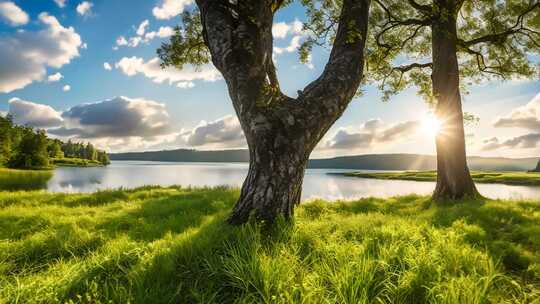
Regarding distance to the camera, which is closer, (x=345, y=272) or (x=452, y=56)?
(x=345, y=272)

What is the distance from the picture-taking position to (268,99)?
5.00 metres

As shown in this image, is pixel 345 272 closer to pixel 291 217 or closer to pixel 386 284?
pixel 386 284

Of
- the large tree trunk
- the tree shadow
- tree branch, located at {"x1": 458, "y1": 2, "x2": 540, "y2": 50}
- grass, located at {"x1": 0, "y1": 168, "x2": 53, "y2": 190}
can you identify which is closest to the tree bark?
the tree shadow

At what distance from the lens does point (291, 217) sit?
4.70 metres

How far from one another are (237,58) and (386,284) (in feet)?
14.3

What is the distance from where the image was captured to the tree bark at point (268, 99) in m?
4.64

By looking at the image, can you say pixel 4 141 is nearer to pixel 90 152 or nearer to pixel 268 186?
pixel 268 186

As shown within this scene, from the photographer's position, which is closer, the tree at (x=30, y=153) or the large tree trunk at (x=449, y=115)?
the large tree trunk at (x=449, y=115)

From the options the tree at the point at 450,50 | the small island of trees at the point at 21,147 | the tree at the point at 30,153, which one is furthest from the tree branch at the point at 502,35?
the tree at the point at 30,153

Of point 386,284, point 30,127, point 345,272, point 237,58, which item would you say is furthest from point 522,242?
point 30,127

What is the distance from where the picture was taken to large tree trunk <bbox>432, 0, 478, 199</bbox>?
10.6 metres

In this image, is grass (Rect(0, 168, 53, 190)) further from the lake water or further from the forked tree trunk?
the forked tree trunk

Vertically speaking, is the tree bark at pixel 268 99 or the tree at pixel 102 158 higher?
the tree bark at pixel 268 99

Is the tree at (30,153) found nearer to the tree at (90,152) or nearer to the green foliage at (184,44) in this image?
the tree at (90,152)
